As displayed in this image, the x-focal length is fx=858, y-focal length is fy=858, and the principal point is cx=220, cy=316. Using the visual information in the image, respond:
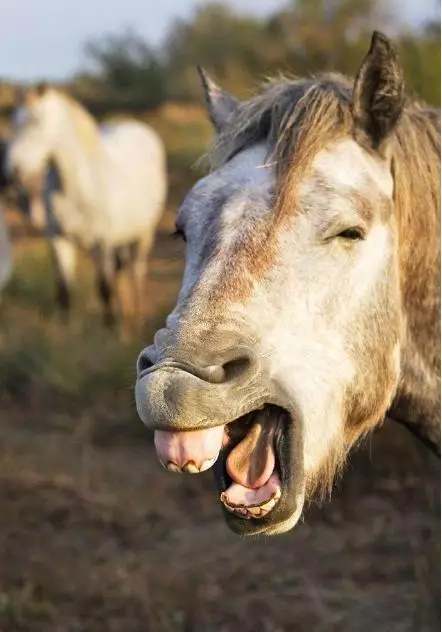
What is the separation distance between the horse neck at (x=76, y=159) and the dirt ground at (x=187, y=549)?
3.13 m

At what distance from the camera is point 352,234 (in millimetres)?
1902

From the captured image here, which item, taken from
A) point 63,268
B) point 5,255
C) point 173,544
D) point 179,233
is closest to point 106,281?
point 63,268

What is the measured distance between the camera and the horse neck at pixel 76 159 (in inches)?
308

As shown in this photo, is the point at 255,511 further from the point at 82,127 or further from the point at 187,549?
the point at 82,127

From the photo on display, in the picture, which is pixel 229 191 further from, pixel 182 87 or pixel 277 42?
pixel 182 87

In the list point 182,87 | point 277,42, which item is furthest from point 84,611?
point 182,87

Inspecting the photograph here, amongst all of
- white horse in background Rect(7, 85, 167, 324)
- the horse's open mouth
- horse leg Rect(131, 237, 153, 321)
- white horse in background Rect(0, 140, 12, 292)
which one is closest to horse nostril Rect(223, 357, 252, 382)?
the horse's open mouth

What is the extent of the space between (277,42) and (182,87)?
236 inches

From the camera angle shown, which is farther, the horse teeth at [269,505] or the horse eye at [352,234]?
the horse eye at [352,234]

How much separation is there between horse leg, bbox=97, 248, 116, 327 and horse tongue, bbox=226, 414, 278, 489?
6080 mm

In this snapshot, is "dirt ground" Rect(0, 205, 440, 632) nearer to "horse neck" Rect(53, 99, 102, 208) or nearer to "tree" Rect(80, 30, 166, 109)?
"horse neck" Rect(53, 99, 102, 208)

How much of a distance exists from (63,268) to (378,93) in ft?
20.5

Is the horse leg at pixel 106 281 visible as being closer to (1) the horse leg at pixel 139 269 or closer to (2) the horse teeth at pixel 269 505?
(1) the horse leg at pixel 139 269

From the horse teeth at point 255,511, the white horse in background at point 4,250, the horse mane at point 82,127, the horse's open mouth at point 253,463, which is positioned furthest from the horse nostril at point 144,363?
the horse mane at point 82,127
